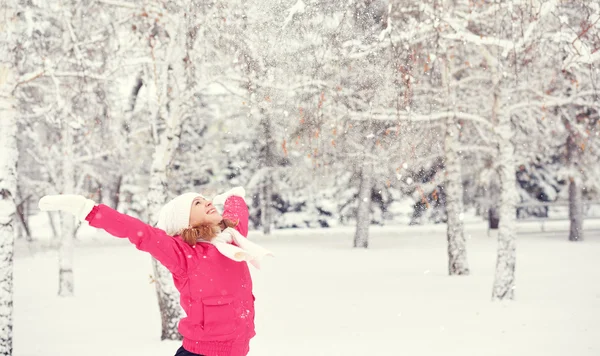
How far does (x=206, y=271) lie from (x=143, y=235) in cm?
46

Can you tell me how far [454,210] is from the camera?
14.4m

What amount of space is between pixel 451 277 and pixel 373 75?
278 inches

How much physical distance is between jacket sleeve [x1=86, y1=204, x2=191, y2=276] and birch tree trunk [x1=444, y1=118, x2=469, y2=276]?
1130 centimetres

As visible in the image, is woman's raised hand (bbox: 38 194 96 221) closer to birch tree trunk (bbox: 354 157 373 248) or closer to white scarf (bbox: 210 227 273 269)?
white scarf (bbox: 210 227 273 269)

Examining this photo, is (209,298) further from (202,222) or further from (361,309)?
(361,309)

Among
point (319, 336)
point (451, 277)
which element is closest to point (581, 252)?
point (451, 277)

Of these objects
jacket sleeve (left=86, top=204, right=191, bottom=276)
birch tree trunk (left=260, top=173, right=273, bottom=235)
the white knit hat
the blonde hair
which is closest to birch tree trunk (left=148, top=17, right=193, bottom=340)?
the white knit hat

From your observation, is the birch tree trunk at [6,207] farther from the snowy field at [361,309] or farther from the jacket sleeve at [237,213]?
the jacket sleeve at [237,213]

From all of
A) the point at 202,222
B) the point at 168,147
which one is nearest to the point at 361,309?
the point at 168,147

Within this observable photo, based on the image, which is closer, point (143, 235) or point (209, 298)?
point (143, 235)

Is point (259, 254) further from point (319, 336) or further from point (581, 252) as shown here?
point (581, 252)

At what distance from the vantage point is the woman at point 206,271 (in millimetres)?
3732

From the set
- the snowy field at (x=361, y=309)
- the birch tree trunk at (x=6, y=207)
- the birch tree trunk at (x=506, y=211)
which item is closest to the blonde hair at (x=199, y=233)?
the birch tree trunk at (x=6, y=207)

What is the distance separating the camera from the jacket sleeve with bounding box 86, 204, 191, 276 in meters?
3.46
